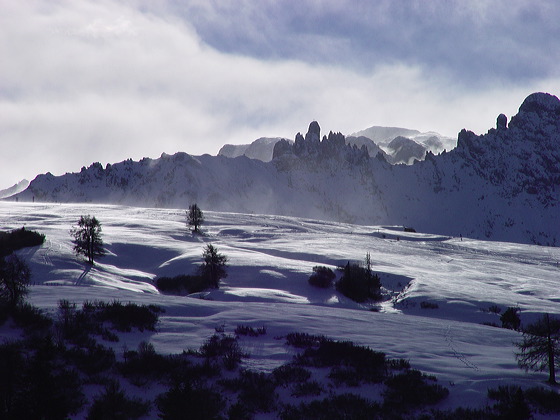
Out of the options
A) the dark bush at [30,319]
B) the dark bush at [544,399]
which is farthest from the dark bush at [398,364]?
the dark bush at [30,319]

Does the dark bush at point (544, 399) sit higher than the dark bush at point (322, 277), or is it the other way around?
the dark bush at point (544, 399)

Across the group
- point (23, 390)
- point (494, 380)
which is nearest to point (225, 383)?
point (23, 390)

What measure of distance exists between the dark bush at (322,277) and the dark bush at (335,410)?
28568 mm

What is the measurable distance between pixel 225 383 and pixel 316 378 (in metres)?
3.03

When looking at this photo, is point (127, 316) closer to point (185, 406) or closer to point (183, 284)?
point (185, 406)

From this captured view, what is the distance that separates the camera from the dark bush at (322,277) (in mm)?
42062

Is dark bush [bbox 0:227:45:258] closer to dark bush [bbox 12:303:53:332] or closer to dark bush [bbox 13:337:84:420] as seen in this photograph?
dark bush [bbox 12:303:53:332]

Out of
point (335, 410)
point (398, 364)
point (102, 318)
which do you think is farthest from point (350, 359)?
point (102, 318)

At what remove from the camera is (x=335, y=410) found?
12820mm

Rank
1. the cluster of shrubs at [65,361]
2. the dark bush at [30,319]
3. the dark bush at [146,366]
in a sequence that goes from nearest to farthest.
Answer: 1. the cluster of shrubs at [65,361]
2. the dark bush at [146,366]
3. the dark bush at [30,319]

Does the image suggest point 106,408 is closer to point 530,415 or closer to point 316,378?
point 316,378

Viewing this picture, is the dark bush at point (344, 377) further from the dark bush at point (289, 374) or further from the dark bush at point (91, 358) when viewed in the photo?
the dark bush at point (91, 358)

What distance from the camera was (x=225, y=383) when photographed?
555 inches

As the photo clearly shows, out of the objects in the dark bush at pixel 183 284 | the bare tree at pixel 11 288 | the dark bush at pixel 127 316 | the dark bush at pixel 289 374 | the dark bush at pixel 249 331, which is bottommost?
the dark bush at pixel 183 284
